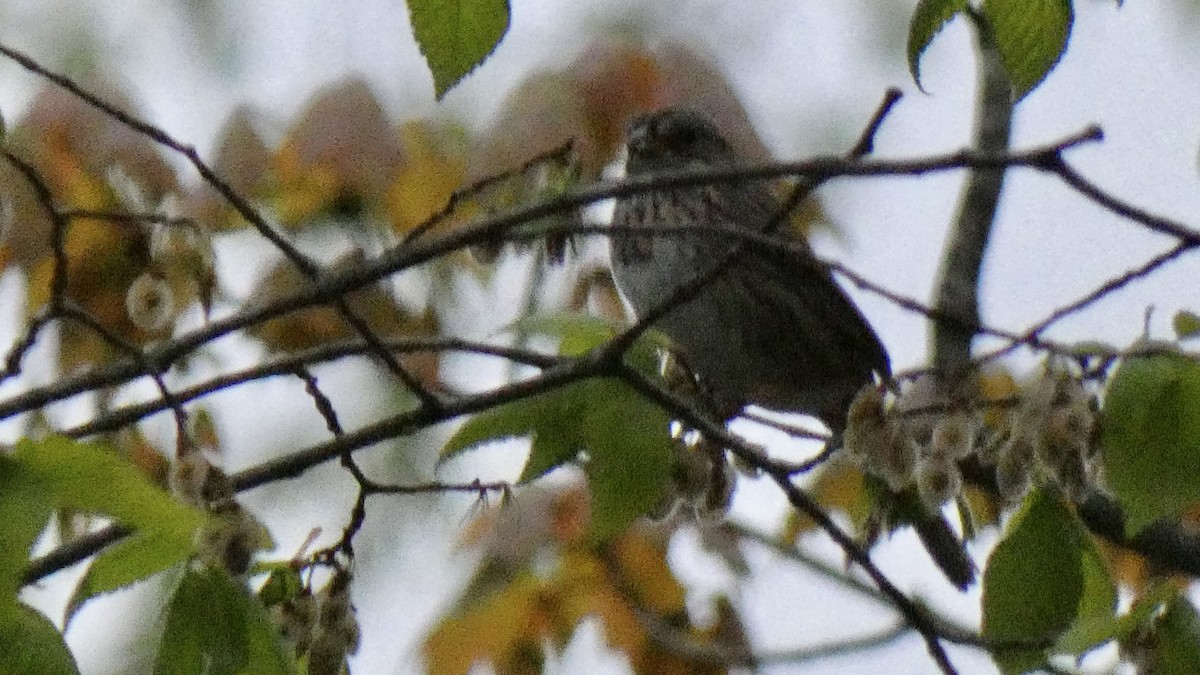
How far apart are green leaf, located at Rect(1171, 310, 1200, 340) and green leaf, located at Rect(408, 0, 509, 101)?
845 mm

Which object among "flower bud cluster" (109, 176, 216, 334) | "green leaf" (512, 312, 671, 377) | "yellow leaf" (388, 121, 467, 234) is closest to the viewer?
"green leaf" (512, 312, 671, 377)

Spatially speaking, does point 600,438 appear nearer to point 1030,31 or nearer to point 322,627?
point 322,627

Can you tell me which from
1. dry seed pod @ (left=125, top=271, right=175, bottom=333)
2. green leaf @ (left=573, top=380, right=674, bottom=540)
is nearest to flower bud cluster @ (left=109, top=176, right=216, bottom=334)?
dry seed pod @ (left=125, top=271, right=175, bottom=333)

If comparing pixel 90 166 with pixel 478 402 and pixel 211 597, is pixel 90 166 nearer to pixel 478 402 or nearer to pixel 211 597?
pixel 478 402

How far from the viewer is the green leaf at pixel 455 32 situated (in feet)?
4.82

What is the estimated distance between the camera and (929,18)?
59.2 inches

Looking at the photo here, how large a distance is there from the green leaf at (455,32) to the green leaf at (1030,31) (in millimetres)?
447

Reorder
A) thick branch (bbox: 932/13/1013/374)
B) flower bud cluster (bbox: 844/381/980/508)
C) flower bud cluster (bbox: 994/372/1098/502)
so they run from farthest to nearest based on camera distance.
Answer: thick branch (bbox: 932/13/1013/374) → flower bud cluster (bbox: 844/381/980/508) → flower bud cluster (bbox: 994/372/1098/502)

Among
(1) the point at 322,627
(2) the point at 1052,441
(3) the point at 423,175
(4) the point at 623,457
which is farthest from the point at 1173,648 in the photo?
(3) the point at 423,175

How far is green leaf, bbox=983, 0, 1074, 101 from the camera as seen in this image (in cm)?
152

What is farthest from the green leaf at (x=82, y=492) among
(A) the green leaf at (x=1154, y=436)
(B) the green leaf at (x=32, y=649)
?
(A) the green leaf at (x=1154, y=436)

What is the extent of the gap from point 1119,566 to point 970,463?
1.32m

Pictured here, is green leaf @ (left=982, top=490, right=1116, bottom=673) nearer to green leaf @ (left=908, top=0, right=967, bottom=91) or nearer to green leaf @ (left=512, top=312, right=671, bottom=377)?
green leaf @ (left=512, top=312, right=671, bottom=377)

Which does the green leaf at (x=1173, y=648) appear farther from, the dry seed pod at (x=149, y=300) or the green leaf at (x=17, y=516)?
the dry seed pod at (x=149, y=300)
